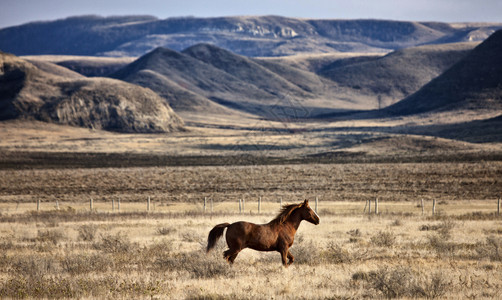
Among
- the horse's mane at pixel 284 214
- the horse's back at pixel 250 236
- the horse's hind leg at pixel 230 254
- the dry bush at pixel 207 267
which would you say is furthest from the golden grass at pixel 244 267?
the horse's mane at pixel 284 214

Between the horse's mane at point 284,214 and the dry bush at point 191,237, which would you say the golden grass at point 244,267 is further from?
the horse's mane at point 284,214

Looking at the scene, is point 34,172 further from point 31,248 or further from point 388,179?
point 31,248

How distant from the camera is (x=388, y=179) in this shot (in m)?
50.7

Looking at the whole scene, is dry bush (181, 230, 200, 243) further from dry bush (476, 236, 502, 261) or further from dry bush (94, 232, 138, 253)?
dry bush (476, 236, 502, 261)

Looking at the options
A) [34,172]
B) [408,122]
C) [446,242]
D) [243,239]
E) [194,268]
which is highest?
[243,239]

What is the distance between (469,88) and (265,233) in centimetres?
14671

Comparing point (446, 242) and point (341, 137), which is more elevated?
point (446, 242)

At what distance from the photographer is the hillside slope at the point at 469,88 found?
139 m

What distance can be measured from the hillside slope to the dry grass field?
9549cm

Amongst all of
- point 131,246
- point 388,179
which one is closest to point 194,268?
point 131,246

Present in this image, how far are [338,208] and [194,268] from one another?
22112 millimetres

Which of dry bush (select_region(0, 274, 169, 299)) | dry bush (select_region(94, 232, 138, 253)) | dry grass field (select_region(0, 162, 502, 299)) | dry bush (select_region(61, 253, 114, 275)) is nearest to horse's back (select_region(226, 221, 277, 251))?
dry grass field (select_region(0, 162, 502, 299))

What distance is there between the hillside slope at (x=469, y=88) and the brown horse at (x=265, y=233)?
128963mm

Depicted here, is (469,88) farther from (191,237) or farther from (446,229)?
(191,237)
